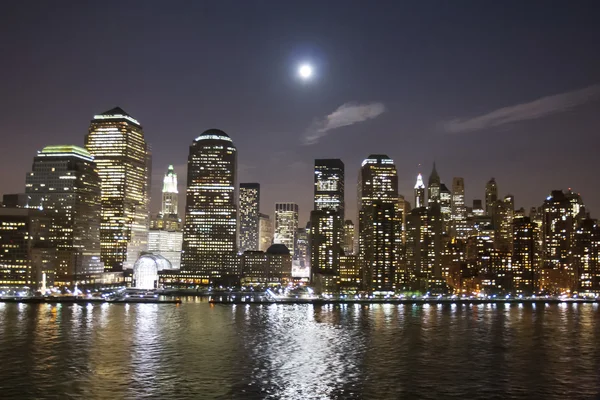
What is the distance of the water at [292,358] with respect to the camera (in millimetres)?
61500

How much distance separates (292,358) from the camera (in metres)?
79.4

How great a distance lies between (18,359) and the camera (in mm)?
76500

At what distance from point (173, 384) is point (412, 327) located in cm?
6769

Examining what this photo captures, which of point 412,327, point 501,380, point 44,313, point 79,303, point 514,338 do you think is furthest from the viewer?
point 79,303

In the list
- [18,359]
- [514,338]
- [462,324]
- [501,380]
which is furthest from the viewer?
[462,324]

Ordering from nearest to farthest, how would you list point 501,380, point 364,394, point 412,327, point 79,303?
point 364,394 → point 501,380 → point 412,327 → point 79,303

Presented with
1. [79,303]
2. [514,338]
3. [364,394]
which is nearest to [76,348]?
[364,394]

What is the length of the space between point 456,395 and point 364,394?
30.4 feet

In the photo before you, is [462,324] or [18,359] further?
[462,324]

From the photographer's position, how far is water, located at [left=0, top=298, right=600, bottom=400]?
A: 6150 cm

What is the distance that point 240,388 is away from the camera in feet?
201

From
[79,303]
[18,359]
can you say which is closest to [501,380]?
[18,359]

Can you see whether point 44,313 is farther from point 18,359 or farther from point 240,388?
point 240,388

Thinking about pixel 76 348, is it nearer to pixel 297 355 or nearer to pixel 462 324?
pixel 297 355
